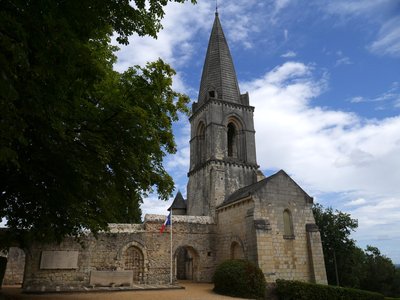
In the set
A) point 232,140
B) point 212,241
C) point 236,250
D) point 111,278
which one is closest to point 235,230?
point 236,250

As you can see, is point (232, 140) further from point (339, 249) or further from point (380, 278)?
point (380, 278)

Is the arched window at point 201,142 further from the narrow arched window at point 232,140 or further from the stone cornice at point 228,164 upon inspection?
the narrow arched window at point 232,140

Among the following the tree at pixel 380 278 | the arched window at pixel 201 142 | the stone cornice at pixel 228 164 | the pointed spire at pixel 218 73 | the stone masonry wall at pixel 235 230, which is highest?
the pointed spire at pixel 218 73

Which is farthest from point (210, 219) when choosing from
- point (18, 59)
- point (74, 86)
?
point (18, 59)

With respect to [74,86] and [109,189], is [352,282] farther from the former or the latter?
[74,86]

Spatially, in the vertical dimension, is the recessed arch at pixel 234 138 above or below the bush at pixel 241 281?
above

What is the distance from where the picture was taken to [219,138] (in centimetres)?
2577

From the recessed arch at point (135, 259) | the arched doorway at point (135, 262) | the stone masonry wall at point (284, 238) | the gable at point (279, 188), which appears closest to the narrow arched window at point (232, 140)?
the gable at point (279, 188)

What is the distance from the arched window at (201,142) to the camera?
2755 centimetres

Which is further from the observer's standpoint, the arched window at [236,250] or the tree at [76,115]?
the arched window at [236,250]

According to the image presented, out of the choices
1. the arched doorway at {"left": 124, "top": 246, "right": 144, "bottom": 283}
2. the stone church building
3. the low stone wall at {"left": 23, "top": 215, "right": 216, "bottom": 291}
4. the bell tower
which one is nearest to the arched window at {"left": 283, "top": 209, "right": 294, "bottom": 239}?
the stone church building

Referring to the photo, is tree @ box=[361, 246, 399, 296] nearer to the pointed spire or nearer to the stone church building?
the stone church building

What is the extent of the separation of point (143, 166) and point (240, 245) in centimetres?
1207

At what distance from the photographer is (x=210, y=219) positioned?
73.2 ft
